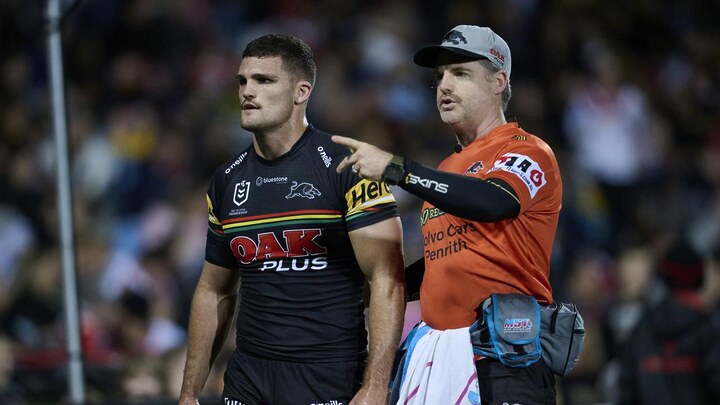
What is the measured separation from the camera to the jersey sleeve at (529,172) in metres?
4.23

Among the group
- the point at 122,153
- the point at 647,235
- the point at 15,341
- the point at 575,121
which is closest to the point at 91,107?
the point at 122,153

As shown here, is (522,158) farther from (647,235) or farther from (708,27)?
(708,27)

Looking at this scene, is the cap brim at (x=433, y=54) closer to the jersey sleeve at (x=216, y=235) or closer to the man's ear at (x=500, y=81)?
the man's ear at (x=500, y=81)

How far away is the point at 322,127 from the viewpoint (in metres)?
9.98

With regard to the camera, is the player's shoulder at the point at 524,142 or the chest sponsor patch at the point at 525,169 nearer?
the chest sponsor patch at the point at 525,169

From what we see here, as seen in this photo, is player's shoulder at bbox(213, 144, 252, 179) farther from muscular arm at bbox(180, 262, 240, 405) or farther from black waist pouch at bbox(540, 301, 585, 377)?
black waist pouch at bbox(540, 301, 585, 377)

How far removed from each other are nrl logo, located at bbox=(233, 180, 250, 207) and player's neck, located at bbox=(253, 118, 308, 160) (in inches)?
5.9

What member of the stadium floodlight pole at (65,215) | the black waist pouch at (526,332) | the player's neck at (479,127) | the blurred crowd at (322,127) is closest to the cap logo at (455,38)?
the player's neck at (479,127)

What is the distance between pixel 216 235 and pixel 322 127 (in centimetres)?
497

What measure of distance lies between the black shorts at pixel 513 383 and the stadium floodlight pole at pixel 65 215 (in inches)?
92.6

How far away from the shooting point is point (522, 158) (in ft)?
14.2

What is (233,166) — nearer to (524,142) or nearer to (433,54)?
(433,54)

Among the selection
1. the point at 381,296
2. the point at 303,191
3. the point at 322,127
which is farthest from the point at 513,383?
the point at 322,127

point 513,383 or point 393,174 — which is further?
point 513,383
